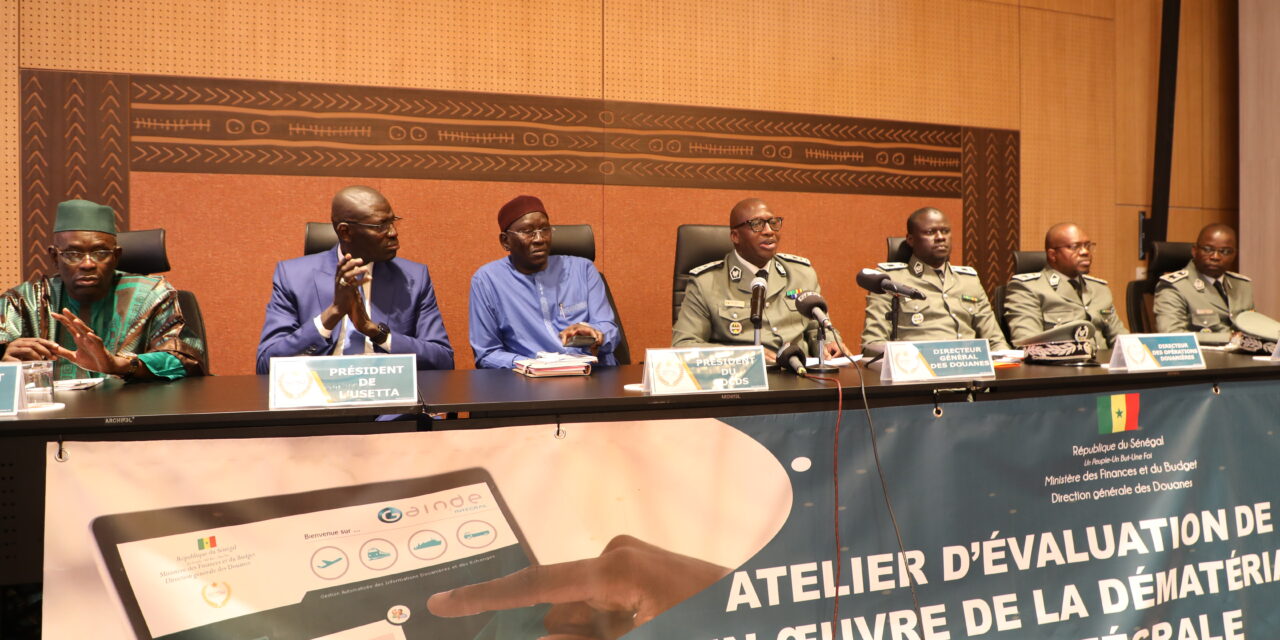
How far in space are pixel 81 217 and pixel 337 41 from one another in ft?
6.46

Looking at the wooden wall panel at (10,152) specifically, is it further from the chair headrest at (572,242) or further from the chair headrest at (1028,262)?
the chair headrest at (1028,262)

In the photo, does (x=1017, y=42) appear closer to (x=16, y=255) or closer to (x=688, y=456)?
(x=688, y=456)

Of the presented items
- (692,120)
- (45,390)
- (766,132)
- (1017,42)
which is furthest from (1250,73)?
(45,390)

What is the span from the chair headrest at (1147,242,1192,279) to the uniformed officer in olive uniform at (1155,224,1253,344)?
4cm

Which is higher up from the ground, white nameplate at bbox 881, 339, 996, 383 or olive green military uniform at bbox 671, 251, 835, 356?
olive green military uniform at bbox 671, 251, 835, 356

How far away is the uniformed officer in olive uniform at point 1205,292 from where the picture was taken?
13.9 feet

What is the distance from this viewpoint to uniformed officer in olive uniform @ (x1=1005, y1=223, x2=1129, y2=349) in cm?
386

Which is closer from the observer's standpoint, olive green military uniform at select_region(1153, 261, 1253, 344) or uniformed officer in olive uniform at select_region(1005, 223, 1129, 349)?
uniformed officer in olive uniform at select_region(1005, 223, 1129, 349)

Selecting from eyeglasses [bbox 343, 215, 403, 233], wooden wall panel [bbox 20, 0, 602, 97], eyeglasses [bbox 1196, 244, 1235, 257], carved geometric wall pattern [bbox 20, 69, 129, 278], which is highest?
wooden wall panel [bbox 20, 0, 602, 97]

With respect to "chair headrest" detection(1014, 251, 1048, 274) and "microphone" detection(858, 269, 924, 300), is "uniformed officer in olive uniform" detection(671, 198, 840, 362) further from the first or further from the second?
"chair headrest" detection(1014, 251, 1048, 274)

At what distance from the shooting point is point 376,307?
285 cm

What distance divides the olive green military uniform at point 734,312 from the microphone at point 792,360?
66 cm

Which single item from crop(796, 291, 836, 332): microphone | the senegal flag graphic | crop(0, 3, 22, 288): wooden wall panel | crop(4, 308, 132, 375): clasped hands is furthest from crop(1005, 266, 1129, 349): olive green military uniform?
crop(0, 3, 22, 288): wooden wall panel

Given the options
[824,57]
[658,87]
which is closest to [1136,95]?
[824,57]
